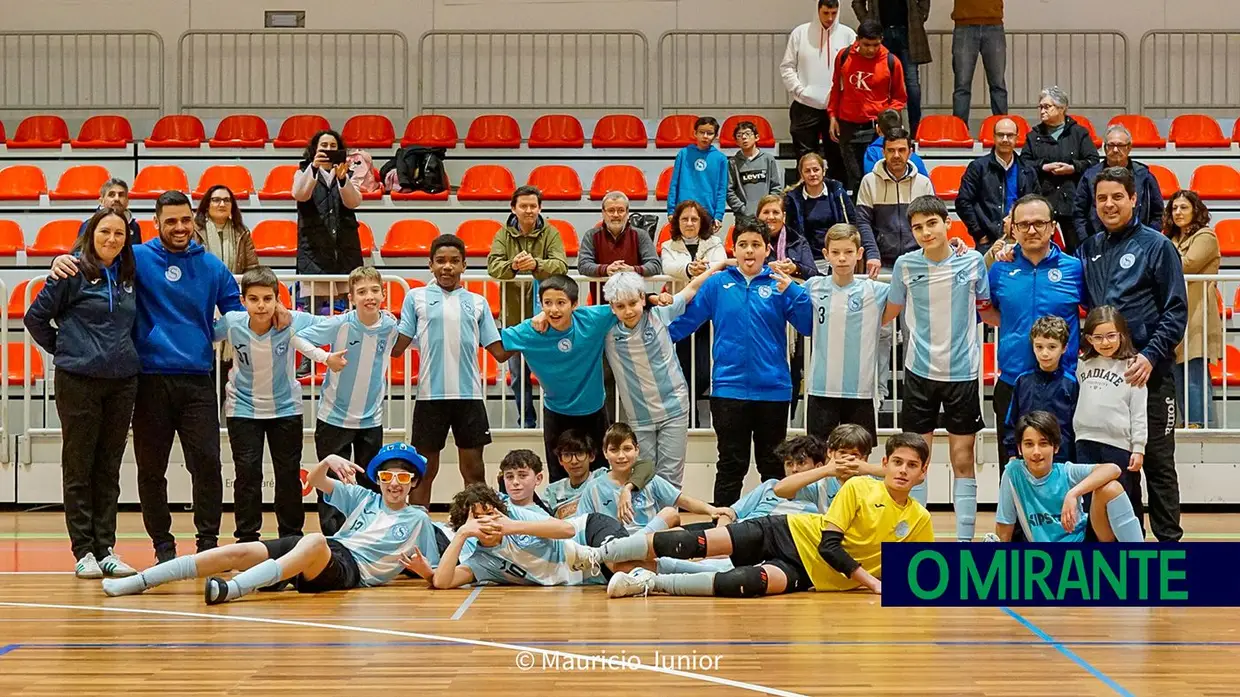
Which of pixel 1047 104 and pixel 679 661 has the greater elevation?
pixel 1047 104

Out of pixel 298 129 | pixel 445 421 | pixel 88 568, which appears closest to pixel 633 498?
pixel 445 421

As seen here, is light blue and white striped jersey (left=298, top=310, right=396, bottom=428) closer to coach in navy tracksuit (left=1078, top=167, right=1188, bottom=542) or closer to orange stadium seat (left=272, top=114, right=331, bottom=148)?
coach in navy tracksuit (left=1078, top=167, right=1188, bottom=542)

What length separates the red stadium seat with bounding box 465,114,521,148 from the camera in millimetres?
14898

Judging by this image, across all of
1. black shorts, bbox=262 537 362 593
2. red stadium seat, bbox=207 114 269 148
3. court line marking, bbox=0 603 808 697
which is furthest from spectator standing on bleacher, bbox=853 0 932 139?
court line marking, bbox=0 603 808 697

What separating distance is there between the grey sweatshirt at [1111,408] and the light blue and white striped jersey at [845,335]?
1.25 meters

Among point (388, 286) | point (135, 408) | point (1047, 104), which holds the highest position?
point (1047, 104)

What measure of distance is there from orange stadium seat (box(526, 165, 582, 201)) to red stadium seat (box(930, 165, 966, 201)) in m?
3.45

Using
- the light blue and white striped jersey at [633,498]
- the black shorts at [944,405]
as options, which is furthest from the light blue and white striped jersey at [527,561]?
the black shorts at [944,405]

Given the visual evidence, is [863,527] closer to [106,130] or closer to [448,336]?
[448,336]

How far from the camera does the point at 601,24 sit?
16172 mm

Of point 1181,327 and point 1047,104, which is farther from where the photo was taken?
point 1047,104

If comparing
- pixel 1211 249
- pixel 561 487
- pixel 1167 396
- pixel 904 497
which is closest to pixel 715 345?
pixel 561 487

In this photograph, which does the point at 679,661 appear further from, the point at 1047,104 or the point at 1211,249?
the point at 1047,104

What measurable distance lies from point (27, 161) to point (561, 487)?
9611 millimetres
